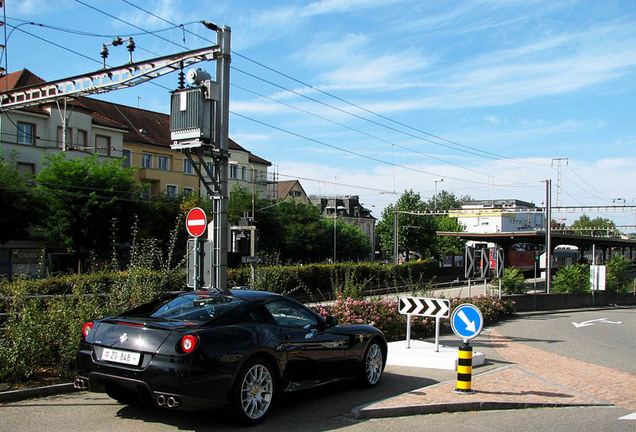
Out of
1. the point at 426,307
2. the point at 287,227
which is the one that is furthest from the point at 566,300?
the point at 287,227

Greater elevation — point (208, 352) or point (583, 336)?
point (208, 352)

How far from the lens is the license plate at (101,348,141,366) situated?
19.7ft

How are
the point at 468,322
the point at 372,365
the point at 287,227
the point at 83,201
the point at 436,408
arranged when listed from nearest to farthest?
the point at 436,408 < the point at 372,365 < the point at 468,322 < the point at 83,201 < the point at 287,227

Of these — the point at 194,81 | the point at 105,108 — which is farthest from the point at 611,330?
the point at 105,108

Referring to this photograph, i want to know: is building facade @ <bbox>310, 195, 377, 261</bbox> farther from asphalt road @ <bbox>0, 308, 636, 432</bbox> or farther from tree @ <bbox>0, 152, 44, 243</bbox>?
asphalt road @ <bbox>0, 308, 636, 432</bbox>

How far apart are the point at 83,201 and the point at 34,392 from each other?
32.7 m

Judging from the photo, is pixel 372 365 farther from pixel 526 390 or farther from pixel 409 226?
pixel 409 226

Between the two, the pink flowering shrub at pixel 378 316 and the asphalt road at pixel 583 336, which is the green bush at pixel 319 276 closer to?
the pink flowering shrub at pixel 378 316

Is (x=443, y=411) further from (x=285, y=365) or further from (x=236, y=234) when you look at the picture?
(x=236, y=234)

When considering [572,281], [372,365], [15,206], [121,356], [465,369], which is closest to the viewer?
[121,356]

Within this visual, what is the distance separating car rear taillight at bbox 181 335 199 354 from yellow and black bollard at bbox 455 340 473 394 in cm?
388

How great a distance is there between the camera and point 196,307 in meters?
6.86

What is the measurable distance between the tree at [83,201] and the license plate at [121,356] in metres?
32.1

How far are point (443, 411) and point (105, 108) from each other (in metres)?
55.3
